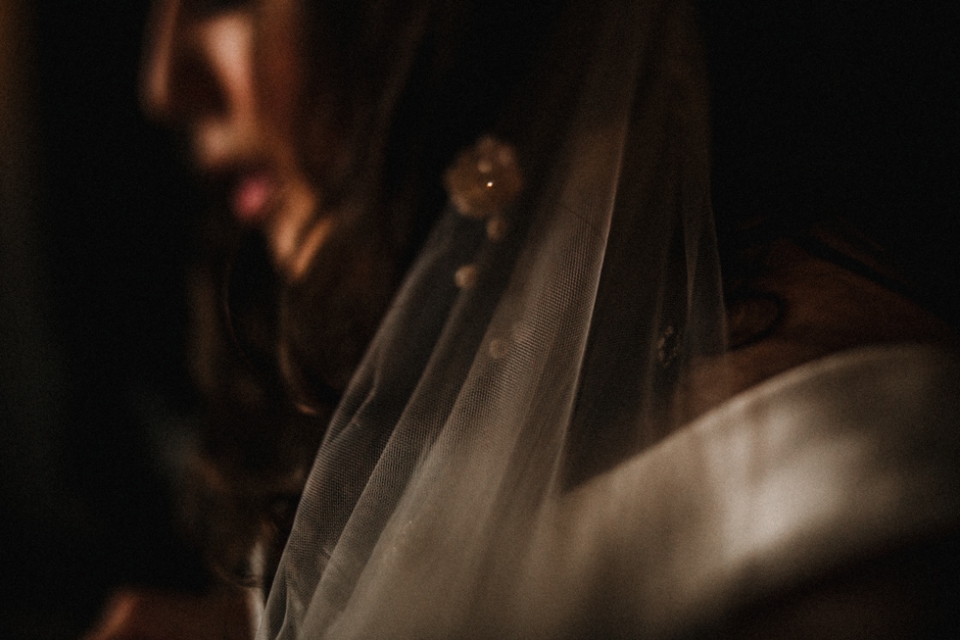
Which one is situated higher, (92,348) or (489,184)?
(489,184)

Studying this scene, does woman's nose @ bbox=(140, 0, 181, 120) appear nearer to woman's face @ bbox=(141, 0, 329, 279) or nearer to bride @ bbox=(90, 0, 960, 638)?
woman's face @ bbox=(141, 0, 329, 279)

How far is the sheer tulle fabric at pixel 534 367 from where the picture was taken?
1.30ft

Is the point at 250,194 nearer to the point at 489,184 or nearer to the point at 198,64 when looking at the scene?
the point at 198,64

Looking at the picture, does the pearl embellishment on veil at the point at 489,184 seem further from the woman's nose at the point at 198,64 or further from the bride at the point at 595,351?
the woman's nose at the point at 198,64

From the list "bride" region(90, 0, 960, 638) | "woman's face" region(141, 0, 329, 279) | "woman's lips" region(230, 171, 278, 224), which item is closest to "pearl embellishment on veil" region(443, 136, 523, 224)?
"bride" region(90, 0, 960, 638)

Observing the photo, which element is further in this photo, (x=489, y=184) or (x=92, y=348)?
(x=92, y=348)

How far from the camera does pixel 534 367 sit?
0.42 metres

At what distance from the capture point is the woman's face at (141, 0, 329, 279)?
657 millimetres

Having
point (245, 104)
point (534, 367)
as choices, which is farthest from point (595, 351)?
point (245, 104)

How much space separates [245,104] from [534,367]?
612 mm

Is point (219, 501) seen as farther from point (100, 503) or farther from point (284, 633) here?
point (100, 503)

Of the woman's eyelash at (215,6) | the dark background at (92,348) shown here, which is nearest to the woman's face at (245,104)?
the woman's eyelash at (215,6)

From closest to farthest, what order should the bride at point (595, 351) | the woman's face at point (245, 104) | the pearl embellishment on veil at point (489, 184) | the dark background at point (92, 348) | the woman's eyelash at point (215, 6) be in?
the bride at point (595, 351)
the pearl embellishment on veil at point (489, 184)
the woman's face at point (245, 104)
the woman's eyelash at point (215, 6)
the dark background at point (92, 348)

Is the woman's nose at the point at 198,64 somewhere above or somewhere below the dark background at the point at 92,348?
above
